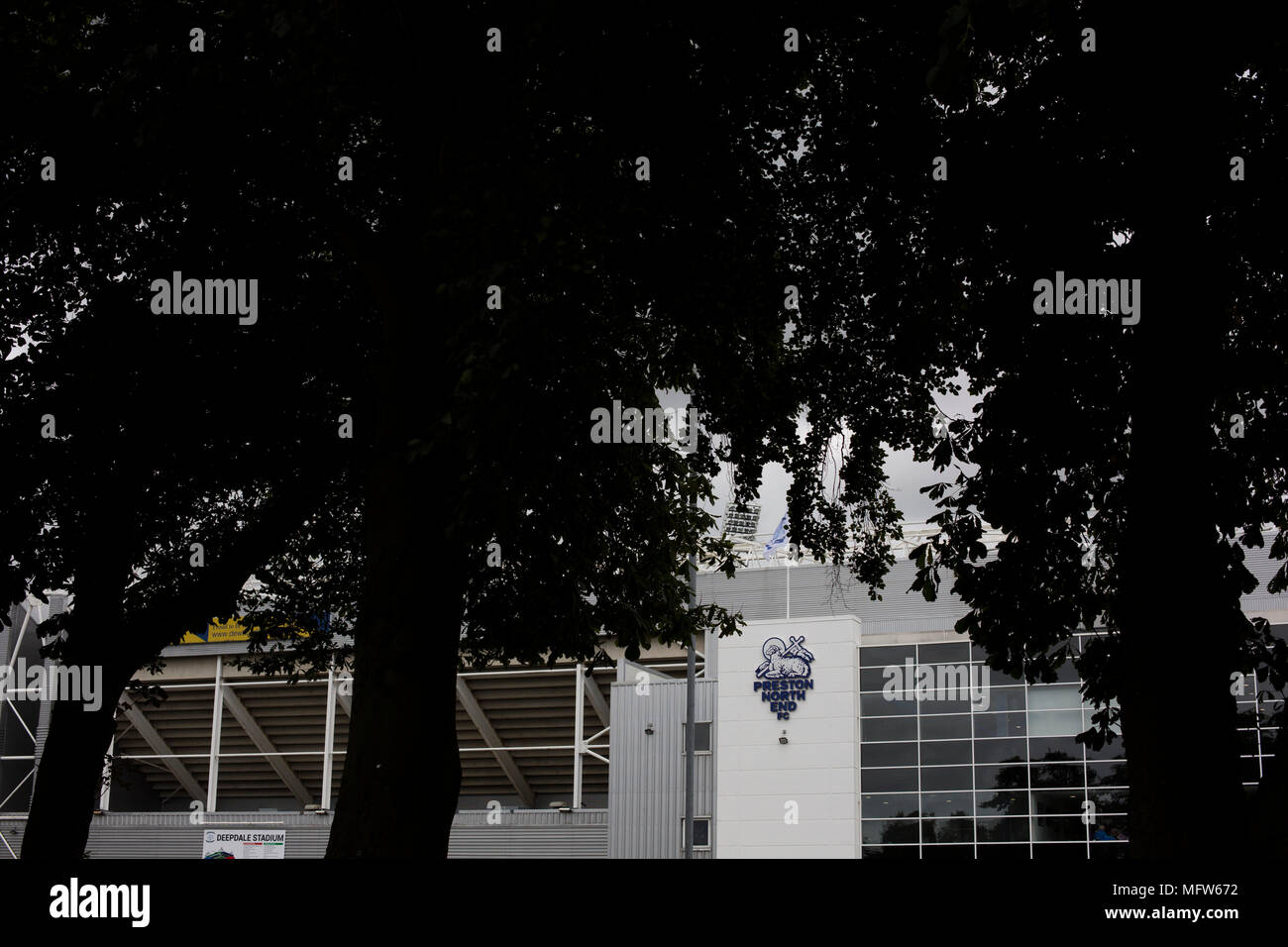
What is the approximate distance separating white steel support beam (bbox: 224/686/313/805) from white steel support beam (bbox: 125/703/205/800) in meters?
3.92

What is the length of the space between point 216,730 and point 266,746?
7.62ft

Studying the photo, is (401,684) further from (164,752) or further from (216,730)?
(164,752)

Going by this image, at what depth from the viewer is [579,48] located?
10.3 metres

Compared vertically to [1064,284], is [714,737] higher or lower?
lower

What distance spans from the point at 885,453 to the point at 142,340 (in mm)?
8149

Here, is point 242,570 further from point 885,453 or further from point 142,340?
point 885,453

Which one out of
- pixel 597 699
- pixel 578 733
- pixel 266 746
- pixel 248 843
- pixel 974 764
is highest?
pixel 597 699

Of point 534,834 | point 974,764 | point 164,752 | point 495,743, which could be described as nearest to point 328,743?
point 495,743

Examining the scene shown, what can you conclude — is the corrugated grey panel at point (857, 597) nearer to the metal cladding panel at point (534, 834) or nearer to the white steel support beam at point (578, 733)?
the white steel support beam at point (578, 733)

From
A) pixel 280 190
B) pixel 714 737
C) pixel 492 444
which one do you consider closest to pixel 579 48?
pixel 492 444

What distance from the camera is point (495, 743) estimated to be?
183 feet

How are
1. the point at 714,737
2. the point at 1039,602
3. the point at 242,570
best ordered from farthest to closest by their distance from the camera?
1. the point at 714,737
2. the point at 242,570
3. the point at 1039,602

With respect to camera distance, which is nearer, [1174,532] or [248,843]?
[1174,532]

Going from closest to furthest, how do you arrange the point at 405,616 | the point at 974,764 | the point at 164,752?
the point at 405,616
the point at 974,764
the point at 164,752
